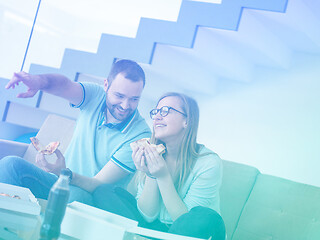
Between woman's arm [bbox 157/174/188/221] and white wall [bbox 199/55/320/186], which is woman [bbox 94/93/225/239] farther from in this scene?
white wall [bbox 199/55/320/186]

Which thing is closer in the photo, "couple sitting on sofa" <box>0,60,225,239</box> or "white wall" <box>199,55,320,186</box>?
"couple sitting on sofa" <box>0,60,225,239</box>

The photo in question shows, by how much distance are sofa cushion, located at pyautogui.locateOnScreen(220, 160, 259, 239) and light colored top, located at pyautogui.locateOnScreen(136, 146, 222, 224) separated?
170 mm

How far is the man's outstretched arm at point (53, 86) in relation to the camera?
1752mm

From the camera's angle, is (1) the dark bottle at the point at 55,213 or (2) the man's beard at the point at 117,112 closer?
(1) the dark bottle at the point at 55,213

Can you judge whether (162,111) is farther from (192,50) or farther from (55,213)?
(55,213)

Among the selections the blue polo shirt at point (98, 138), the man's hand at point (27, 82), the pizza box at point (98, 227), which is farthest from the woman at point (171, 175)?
the man's hand at point (27, 82)

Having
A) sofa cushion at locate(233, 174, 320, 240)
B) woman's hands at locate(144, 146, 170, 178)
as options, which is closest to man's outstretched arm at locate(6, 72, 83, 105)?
woman's hands at locate(144, 146, 170, 178)

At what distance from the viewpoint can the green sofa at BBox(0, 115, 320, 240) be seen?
1682 millimetres

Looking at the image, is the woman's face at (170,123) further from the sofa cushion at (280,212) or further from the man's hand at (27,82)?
the man's hand at (27,82)

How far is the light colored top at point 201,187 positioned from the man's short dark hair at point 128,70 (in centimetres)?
49

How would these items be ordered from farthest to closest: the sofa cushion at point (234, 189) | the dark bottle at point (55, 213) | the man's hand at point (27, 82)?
the sofa cushion at point (234, 189) → the man's hand at point (27, 82) → the dark bottle at point (55, 213)

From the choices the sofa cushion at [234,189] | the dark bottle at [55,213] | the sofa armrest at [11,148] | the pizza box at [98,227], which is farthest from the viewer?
the sofa armrest at [11,148]

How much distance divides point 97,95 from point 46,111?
56 centimetres

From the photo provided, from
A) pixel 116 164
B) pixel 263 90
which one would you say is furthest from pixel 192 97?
pixel 116 164
